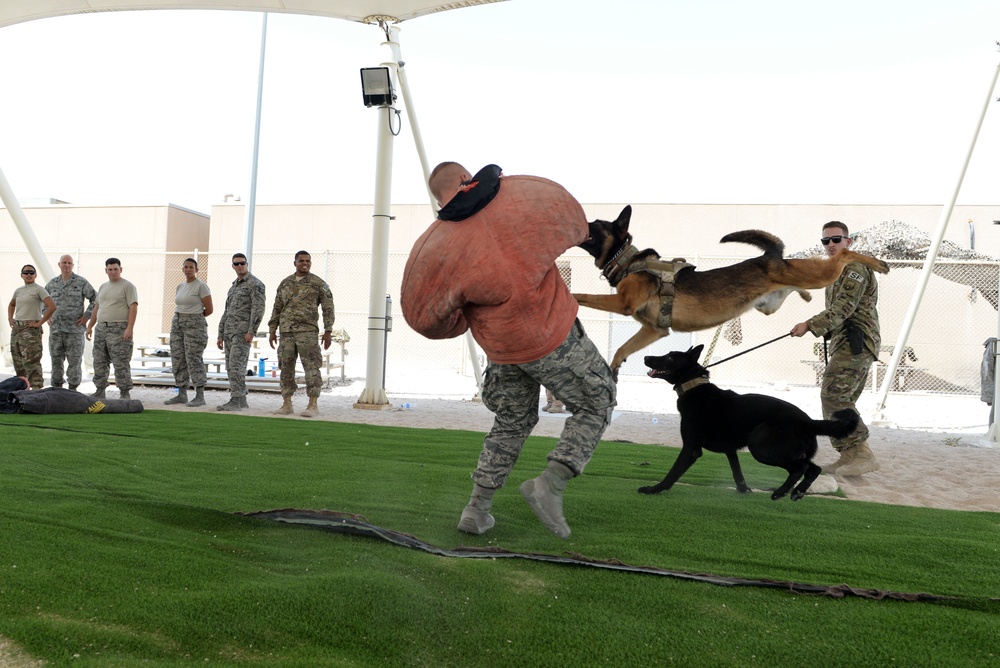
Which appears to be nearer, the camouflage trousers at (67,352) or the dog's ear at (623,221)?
the dog's ear at (623,221)

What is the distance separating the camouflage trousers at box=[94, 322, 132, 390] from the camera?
9625 mm

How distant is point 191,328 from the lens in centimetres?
998

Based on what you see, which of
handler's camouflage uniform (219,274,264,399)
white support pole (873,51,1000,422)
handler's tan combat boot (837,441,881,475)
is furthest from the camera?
handler's camouflage uniform (219,274,264,399)

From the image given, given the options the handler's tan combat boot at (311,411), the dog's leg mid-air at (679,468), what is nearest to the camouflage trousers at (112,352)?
the handler's tan combat boot at (311,411)

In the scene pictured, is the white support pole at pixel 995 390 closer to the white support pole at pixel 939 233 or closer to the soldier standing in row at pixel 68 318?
the white support pole at pixel 939 233

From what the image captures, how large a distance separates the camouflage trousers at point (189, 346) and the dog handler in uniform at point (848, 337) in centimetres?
760

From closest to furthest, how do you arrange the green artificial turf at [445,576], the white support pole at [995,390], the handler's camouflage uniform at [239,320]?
1. the green artificial turf at [445,576]
2. the white support pole at [995,390]
3. the handler's camouflage uniform at [239,320]

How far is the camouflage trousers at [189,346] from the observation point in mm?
9977

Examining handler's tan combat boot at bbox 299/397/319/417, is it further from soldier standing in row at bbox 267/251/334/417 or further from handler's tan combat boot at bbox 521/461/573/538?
handler's tan combat boot at bbox 521/461/573/538

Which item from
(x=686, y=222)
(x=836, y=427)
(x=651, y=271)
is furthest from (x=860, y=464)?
(x=686, y=222)

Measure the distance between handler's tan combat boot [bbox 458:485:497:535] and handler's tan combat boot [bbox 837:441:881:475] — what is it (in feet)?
10.8

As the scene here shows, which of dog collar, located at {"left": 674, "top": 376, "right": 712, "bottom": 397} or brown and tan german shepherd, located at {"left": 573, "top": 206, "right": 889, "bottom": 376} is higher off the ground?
brown and tan german shepherd, located at {"left": 573, "top": 206, "right": 889, "bottom": 376}

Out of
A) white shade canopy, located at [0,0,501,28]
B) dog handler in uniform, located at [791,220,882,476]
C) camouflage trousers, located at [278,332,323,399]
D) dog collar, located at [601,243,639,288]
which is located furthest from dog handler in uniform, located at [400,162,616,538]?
white shade canopy, located at [0,0,501,28]

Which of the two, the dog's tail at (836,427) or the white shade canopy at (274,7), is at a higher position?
the white shade canopy at (274,7)
